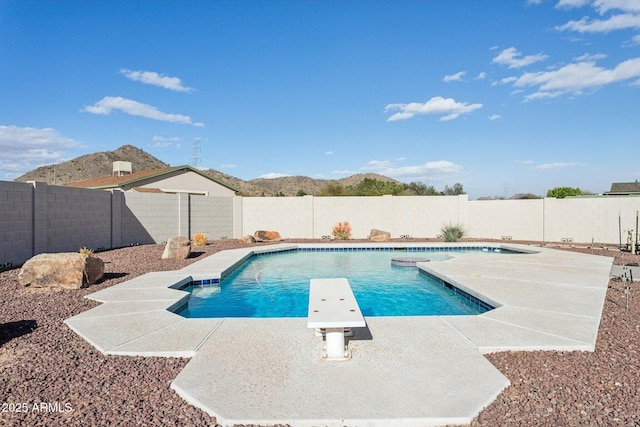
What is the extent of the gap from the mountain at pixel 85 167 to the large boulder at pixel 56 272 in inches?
1696

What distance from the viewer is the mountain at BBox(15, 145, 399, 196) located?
156 feet

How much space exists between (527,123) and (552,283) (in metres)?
16.3

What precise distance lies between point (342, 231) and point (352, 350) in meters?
13.1

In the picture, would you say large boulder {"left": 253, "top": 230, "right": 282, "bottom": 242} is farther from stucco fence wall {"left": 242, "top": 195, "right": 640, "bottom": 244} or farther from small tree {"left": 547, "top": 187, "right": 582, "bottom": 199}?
small tree {"left": 547, "top": 187, "right": 582, "bottom": 199}

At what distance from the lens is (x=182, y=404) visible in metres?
2.68

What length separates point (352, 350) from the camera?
3.66 m

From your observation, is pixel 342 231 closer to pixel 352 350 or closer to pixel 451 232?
pixel 451 232

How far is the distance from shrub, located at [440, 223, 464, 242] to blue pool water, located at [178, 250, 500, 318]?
5160mm

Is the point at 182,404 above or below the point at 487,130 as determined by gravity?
below

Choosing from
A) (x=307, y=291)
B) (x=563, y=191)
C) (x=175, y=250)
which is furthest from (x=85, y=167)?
(x=563, y=191)

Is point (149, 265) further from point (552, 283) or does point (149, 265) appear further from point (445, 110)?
point (445, 110)

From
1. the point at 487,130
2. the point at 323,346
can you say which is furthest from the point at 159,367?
the point at 487,130

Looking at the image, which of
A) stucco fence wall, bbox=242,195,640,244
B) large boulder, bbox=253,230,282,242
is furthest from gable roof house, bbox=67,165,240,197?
large boulder, bbox=253,230,282,242

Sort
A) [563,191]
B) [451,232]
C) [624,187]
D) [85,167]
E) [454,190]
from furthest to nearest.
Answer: [85,167] → [624,187] → [454,190] → [563,191] → [451,232]
